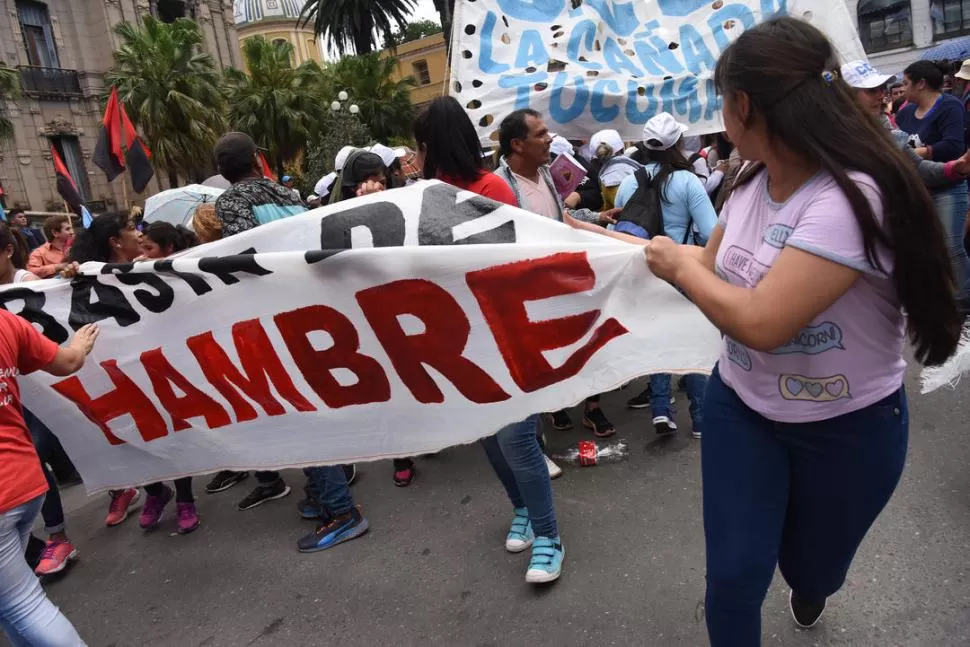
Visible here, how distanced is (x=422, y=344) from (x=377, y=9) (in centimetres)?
3280

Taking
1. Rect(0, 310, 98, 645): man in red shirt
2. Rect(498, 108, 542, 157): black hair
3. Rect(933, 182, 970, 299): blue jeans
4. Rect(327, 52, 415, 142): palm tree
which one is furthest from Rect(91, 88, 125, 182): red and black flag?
Rect(327, 52, 415, 142): palm tree

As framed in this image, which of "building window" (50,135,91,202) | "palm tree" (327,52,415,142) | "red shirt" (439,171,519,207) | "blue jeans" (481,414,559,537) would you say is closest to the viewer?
"blue jeans" (481,414,559,537)

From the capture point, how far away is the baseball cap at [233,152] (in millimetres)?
3549

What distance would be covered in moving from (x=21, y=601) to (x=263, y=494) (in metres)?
1.83

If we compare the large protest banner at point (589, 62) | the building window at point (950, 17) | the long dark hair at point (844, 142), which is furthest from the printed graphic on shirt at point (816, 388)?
the building window at point (950, 17)

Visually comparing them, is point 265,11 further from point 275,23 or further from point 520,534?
point 520,534

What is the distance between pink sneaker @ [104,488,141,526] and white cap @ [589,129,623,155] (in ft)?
13.7

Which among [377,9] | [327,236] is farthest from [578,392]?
[377,9]

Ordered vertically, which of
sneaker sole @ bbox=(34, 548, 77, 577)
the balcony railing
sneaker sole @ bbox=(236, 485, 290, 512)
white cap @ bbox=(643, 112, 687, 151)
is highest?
the balcony railing

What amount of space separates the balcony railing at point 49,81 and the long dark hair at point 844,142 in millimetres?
32555

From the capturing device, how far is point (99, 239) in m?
3.68

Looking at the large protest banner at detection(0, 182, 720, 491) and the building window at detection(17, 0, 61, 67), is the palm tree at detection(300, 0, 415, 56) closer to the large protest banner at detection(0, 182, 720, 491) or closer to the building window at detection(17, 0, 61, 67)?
the building window at detection(17, 0, 61, 67)

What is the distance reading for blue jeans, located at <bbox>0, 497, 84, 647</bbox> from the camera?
224 centimetres

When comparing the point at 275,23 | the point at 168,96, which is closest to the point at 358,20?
the point at 168,96
